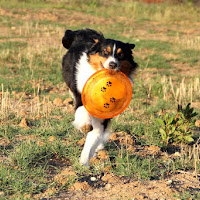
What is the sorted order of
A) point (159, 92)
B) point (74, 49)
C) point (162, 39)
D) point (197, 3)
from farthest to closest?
point (197, 3), point (162, 39), point (159, 92), point (74, 49)

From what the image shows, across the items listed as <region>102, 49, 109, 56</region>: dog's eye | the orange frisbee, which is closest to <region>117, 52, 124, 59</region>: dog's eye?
<region>102, 49, 109, 56</region>: dog's eye

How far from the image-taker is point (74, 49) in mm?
5555

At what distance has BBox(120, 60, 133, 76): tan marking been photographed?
471cm

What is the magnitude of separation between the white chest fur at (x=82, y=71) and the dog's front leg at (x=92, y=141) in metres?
0.47

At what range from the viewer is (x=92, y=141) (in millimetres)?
4430

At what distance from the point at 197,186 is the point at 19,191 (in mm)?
1829

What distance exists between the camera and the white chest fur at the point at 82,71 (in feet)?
14.9

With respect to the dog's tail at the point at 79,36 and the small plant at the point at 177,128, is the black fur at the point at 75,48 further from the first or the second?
the small plant at the point at 177,128


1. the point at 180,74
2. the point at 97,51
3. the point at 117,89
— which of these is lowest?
the point at 180,74

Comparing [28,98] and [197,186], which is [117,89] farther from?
[28,98]

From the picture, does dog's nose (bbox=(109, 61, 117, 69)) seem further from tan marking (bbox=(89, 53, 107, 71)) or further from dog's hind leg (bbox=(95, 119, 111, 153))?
dog's hind leg (bbox=(95, 119, 111, 153))

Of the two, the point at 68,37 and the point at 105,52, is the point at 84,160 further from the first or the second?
the point at 68,37

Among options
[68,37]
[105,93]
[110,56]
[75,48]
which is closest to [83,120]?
Answer: [105,93]

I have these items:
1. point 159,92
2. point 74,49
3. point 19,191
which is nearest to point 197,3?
point 159,92
